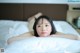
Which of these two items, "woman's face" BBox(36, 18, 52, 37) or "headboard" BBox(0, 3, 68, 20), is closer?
"woman's face" BBox(36, 18, 52, 37)

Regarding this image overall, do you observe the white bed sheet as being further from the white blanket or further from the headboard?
the white blanket

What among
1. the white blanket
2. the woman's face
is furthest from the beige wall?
the white blanket

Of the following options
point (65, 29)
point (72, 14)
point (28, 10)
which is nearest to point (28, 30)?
point (65, 29)

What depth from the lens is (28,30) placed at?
7.98 feet

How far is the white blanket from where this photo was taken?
122cm

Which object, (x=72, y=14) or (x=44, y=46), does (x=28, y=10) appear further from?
(x=44, y=46)

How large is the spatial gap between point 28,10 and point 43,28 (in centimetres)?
155

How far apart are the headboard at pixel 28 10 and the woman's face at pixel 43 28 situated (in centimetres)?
142

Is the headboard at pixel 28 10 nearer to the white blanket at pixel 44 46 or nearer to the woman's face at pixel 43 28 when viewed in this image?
the woman's face at pixel 43 28

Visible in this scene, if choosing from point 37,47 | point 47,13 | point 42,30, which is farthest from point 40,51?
point 47,13

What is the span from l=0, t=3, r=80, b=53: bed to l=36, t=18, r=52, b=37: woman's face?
223 mm

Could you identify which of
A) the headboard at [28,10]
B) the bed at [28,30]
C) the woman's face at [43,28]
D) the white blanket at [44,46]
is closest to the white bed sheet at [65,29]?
the bed at [28,30]

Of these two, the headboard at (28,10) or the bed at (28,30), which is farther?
the headboard at (28,10)

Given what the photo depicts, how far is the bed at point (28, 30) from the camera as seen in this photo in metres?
1.24
